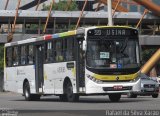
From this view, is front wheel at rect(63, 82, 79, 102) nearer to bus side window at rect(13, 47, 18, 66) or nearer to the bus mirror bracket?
the bus mirror bracket

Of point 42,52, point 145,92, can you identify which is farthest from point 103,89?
point 145,92

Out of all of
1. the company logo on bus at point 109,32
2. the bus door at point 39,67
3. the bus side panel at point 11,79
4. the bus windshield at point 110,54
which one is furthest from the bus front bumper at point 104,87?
the bus side panel at point 11,79

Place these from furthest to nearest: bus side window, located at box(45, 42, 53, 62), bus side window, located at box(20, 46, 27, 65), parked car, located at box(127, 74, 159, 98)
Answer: parked car, located at box(127, 74, 159, 98) → bus side window, located at box(20, 46, 27, 65) → bus side window, located at box(45, 42, 53, 62)

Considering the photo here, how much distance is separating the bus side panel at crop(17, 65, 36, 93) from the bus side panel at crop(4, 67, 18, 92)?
604mm

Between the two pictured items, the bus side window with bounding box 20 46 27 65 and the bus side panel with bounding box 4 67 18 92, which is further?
the bus side panel with bounding box 4 67 18 92

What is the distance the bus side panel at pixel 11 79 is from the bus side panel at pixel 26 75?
0.60 m

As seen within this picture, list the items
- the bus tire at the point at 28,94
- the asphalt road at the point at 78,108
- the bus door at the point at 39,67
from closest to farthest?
the asphalt road at the point at 78,108 < the bus door at the point at 39,67 < the bus tire at the point at 28,94

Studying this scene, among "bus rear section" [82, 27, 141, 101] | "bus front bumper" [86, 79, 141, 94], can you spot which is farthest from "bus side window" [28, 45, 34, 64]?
"bus front bumper" [86, 79, 141, 94]

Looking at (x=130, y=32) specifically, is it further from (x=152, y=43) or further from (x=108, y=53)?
(x=152, y=43)

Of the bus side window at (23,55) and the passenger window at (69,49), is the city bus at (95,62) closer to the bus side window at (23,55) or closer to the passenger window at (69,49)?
the passenger window at (69,49)

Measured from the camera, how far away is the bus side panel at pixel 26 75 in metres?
32.9

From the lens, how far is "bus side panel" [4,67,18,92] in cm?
3541

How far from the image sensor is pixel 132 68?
2770cm

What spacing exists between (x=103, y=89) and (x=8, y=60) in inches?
414
